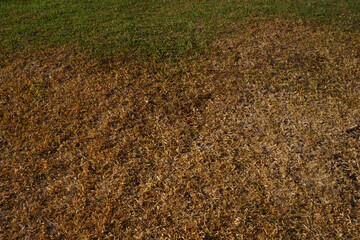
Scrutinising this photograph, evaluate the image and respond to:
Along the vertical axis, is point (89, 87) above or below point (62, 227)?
above

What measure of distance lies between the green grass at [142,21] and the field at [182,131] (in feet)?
0.29

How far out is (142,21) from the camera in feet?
31.1

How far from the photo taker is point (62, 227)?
365cm

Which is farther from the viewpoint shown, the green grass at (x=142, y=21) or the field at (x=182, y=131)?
the green grass at (x=142, y=21)

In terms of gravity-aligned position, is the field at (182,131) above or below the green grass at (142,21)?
below

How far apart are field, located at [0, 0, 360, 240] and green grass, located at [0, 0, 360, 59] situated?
3.5 inches

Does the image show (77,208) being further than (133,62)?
No

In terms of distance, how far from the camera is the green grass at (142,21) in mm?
7926

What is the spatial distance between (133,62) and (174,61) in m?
0.94

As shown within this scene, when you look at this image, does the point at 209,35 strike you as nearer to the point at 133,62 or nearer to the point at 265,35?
the point at 265,35

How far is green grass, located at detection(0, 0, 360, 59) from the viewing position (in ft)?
26.0

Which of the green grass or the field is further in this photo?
the green grass

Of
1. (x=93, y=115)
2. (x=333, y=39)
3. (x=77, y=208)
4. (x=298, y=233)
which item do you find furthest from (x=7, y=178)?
(x=333, y=39)

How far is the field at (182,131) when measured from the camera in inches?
148
